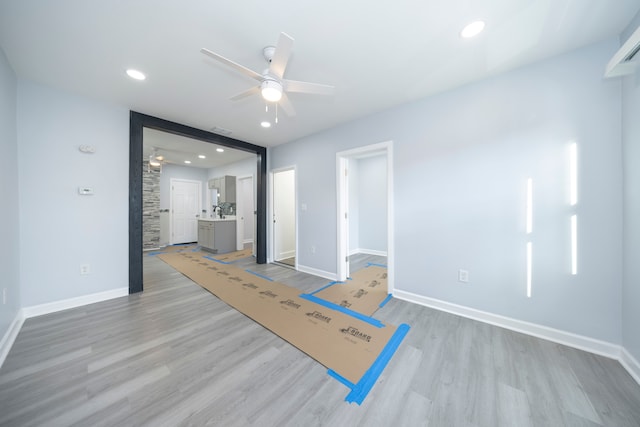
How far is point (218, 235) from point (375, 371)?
5.08m

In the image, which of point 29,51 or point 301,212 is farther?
point 301,212

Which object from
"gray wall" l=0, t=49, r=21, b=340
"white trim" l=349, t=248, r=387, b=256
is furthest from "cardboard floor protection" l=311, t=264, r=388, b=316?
"gray wall" l=0, t=49, r=21, b=340

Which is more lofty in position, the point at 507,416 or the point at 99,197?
the point at 99,197

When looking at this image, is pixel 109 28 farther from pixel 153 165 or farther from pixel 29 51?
pixel 153 165

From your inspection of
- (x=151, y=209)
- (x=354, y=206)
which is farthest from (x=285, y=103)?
(x=151, y=209)

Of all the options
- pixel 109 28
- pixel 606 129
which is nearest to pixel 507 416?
pixel 606 129

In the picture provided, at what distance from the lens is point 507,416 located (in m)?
1.21

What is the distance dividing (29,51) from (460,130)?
423cm

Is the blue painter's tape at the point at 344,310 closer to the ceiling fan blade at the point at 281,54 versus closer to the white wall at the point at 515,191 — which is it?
the white wall at the point at 515,191

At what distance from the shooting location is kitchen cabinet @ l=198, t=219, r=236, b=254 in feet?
18.1

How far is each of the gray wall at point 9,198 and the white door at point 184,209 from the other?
4776mm

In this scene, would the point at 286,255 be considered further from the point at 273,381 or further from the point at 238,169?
the point at 273,381

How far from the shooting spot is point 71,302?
8.23 feet

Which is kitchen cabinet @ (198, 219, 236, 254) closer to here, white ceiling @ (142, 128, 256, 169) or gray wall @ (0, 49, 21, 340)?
white ceiling @ (142, 128, 256, 169)
